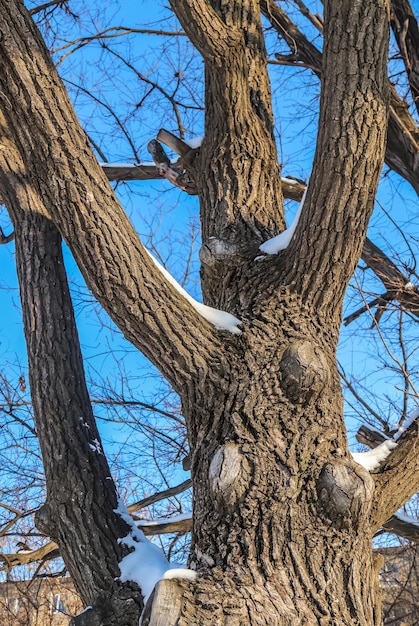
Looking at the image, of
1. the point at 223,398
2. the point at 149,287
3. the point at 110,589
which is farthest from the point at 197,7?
the point at 110,589

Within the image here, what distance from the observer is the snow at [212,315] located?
6.46ft

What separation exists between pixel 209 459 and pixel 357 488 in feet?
1.69

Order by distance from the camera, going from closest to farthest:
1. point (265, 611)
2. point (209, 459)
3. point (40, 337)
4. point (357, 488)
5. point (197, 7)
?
1. point (265, 611)
2. point (357, 488)
3. point (209, 459)
4. point (40, 337)
5. point (197, 7)

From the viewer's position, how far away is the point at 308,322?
6.93 ft

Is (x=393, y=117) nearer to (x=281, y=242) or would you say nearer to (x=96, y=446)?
(x=281, y=242)

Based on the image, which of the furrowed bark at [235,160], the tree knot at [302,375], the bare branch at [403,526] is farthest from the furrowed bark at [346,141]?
the bare branch at [403,526]

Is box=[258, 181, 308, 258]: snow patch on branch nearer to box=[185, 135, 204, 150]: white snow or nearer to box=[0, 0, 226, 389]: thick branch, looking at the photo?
box=[0, 0, 226, 389]: thick branch

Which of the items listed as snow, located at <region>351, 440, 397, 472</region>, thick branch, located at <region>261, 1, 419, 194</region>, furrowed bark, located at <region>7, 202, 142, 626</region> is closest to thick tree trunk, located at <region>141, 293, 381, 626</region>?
snow, located at <region>351, 440, 397, 472</region>

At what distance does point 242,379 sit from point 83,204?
2.83ft

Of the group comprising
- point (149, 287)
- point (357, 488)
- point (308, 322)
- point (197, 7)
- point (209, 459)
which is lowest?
point (357, 488)

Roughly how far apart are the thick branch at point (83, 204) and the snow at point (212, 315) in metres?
0.06

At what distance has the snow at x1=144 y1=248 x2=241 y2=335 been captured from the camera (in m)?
1.97

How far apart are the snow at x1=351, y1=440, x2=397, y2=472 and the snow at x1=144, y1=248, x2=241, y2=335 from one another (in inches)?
27.0

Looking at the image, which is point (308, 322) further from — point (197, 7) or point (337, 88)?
point (197, 7)
